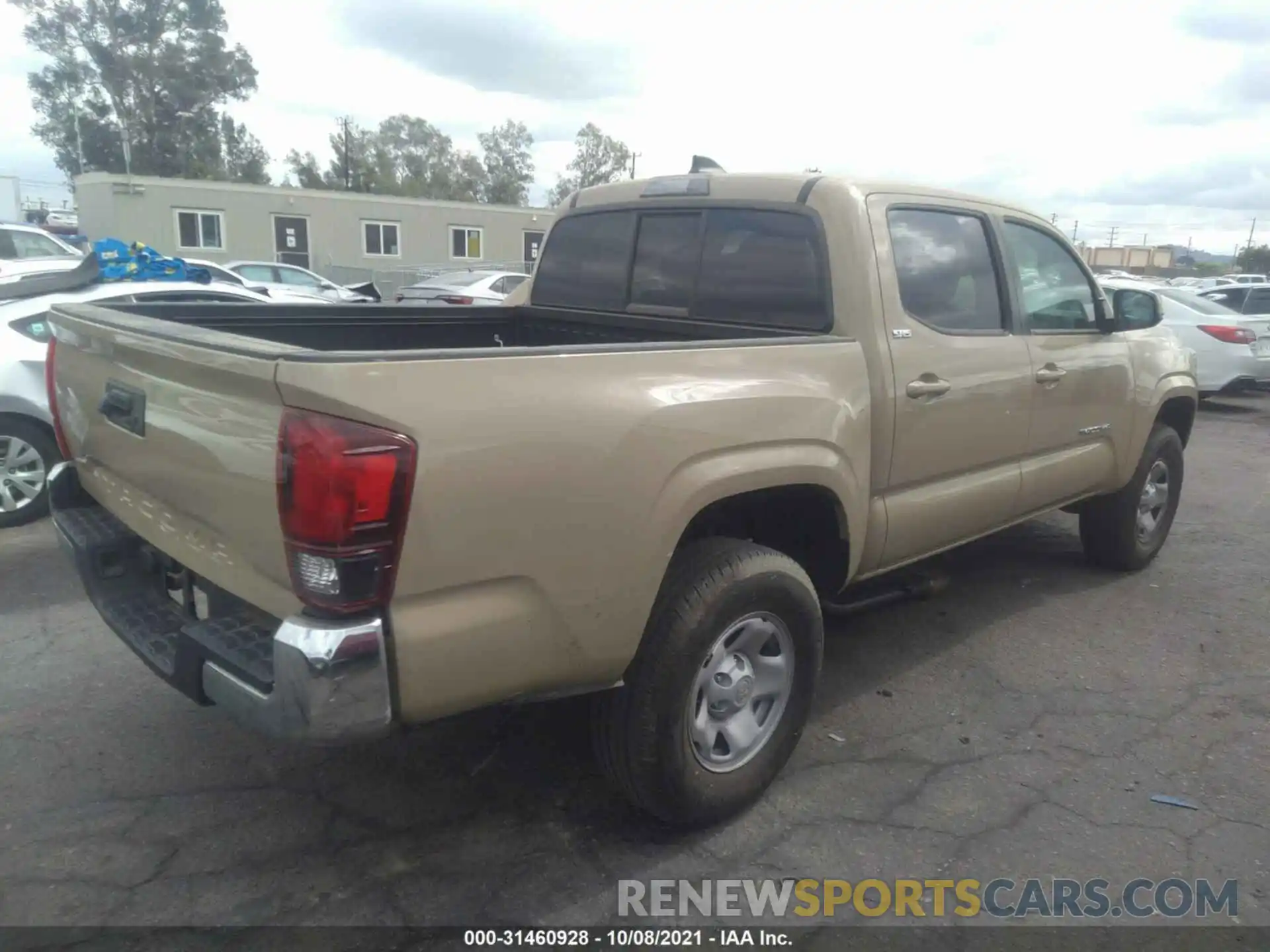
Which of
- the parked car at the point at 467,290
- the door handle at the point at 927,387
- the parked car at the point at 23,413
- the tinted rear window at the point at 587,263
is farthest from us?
the parked car at the point at 467,290

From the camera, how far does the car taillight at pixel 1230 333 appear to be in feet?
38.2

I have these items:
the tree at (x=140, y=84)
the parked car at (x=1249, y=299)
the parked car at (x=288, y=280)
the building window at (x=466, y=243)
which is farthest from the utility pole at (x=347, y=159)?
the parked car at (x=1249, y=299)

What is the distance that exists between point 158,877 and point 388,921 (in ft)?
2.29

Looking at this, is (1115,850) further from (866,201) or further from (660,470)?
(866,201)

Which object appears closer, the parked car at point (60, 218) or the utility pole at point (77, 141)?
the parked car at point (60, 218)

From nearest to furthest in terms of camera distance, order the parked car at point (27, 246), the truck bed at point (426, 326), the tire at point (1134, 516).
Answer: the truck bed at point (426, 326), the tire at point (1134, 516), the parked car at point (27, 246)

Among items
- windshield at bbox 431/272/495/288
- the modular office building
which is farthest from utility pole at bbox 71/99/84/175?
windshield at bbox 431/272/495/288

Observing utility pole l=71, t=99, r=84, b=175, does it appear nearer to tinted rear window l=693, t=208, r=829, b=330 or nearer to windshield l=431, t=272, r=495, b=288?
windshield l=431, t=272, r=495, b=288

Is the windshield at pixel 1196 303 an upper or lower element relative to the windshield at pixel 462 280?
upper

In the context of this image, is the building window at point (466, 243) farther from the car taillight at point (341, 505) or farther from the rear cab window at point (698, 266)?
the car taillight at point (341, 505)

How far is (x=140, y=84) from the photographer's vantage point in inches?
2173

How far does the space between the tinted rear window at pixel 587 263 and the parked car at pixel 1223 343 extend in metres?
9.61

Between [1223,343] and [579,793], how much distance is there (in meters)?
11.7

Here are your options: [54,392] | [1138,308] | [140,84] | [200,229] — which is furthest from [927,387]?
[140,84]
